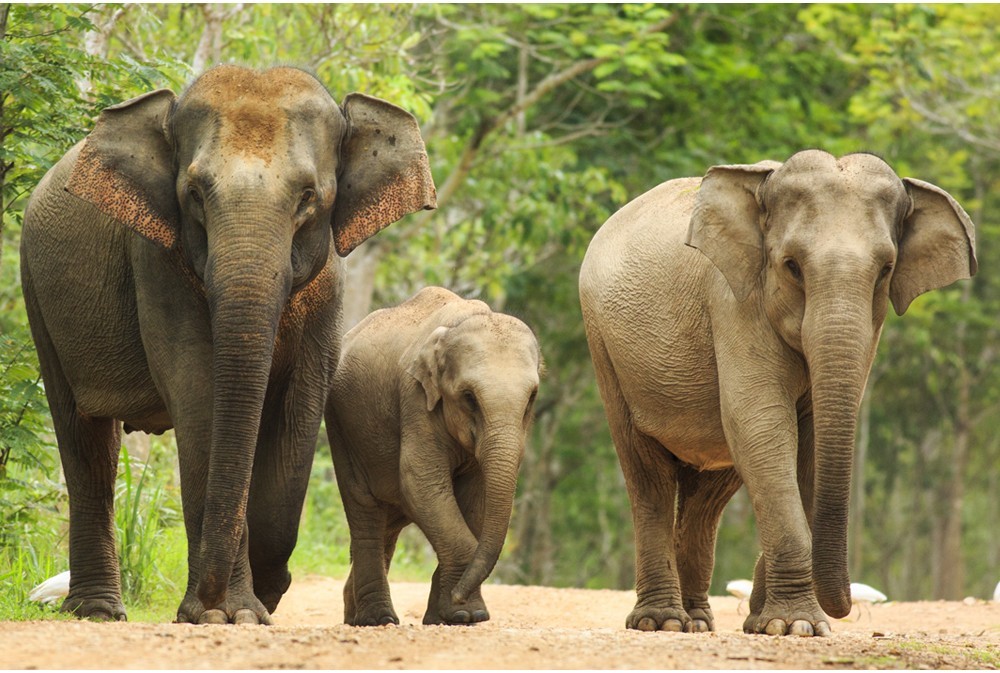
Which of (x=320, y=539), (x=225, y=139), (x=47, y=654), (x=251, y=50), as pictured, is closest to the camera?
(x=47, y=654)

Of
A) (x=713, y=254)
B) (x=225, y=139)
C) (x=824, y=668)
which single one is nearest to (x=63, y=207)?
(x=225, y=139)

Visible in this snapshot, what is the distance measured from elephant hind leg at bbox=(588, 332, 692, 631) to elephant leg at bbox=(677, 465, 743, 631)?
23 centimetres

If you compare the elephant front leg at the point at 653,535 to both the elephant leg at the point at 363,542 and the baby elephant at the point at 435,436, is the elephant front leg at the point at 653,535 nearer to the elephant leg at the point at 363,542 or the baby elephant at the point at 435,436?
the baby elephant at the point at 435,436

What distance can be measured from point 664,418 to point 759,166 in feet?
4.84

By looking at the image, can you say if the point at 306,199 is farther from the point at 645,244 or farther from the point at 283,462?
the point at 645,244

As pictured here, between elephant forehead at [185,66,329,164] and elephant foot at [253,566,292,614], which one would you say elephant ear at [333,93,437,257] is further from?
elephant foot at [253,566,292,614]

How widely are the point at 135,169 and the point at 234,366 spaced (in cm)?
121

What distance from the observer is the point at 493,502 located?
8.01m

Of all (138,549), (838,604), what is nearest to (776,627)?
(838,604)

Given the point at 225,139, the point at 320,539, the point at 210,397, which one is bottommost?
the point at 320,539

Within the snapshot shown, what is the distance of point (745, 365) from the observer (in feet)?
26.1

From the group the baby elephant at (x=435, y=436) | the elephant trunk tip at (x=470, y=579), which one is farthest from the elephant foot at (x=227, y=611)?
the baby elephant at (x=435, y=436)

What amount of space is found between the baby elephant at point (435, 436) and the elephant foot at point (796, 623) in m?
1.32

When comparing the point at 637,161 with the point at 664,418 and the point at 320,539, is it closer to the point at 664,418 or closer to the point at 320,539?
the point at 320,539
